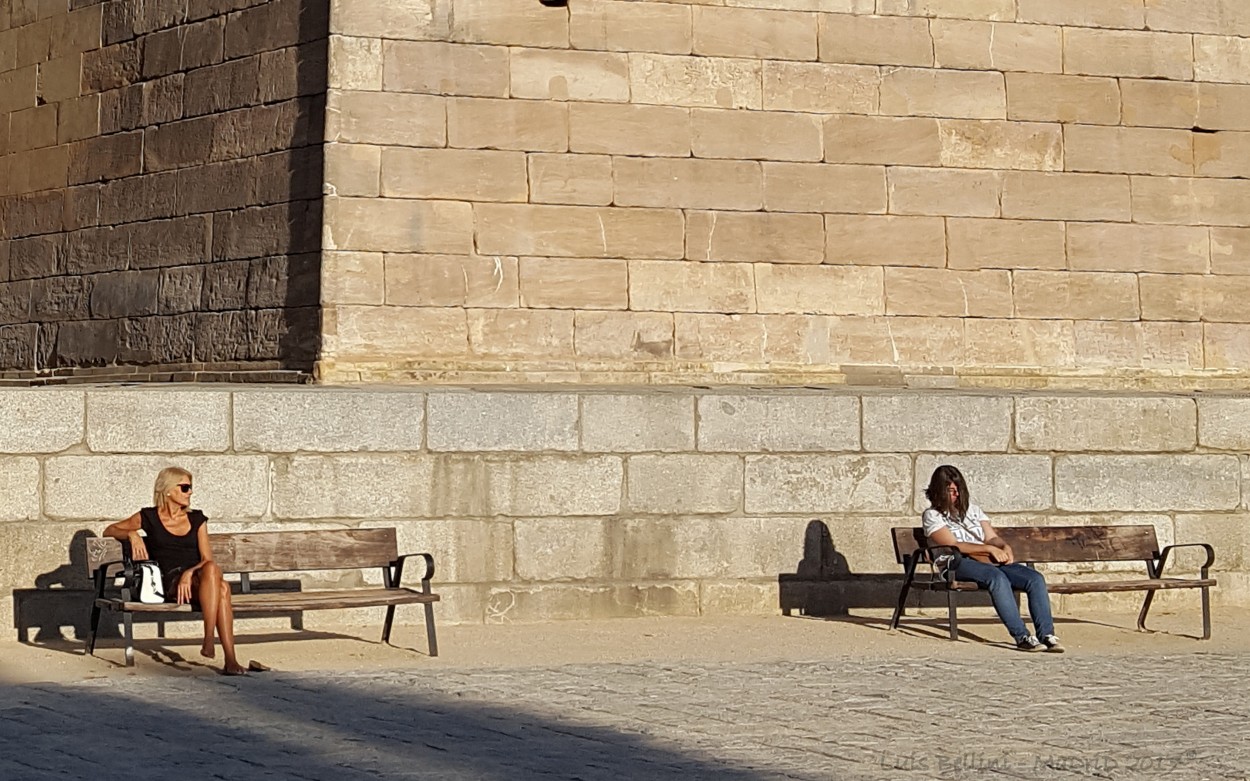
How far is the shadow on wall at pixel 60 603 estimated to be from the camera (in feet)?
34.9

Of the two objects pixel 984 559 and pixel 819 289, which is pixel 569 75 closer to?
pixel 819 289

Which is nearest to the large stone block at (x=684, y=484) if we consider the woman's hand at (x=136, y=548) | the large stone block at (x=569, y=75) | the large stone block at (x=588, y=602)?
the large stone block at (x=588, y=602)

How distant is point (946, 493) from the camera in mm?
11359

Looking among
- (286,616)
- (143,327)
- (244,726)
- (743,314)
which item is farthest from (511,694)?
(143,327)

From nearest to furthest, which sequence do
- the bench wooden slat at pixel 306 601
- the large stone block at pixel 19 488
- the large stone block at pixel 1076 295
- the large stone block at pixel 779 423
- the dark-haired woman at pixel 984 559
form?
the bench wooden slat at pixel 306 601 < the large stone block at pixel 19 488 < the dark-haired woman at pixel 984 559 < the large stone block at pixel 779 423 < the large stone block at pixel 1076 295

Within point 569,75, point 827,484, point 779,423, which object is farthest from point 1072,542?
point 569,75

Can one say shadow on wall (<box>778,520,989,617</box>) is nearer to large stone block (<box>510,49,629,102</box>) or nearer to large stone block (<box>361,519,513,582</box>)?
large stone block (<box>361,519,513,582</box>)

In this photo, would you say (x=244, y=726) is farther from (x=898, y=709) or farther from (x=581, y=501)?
(x=581, y=501)

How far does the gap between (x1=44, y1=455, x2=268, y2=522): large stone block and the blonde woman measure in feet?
2.51

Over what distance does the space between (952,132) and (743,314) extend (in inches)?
84.5

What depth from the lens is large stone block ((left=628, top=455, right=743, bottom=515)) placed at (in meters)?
11.9

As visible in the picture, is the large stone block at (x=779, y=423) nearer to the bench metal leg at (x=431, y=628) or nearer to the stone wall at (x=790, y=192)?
the stone wall at (x=790, y=192)

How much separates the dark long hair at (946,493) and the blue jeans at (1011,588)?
1.04ft

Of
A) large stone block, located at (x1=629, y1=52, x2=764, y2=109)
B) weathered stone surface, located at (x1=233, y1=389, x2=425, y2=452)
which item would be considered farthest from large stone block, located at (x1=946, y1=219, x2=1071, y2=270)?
weathered stone surface, located at (x1=233, y1=389, x2=425, y2=452)
